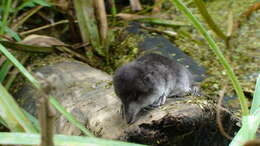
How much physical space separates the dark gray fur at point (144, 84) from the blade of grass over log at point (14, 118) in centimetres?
58

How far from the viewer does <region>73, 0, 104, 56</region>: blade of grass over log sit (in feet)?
13.1

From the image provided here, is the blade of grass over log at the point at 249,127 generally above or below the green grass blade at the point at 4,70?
above

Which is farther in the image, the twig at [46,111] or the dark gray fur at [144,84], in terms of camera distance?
the dark gray fur at [144,84]

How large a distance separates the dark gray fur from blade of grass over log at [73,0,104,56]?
3.94ft

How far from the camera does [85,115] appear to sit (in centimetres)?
259

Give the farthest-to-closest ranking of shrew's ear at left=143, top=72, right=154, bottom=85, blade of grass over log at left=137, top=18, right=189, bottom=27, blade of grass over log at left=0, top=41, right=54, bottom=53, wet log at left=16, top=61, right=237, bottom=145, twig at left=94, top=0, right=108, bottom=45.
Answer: blade of grass over log at left=137, top=18, right=189, bottom=27 < twig at left=94, top=0, right=108, bottom=45 < blade of grass over log at left=0, top=41, right=54, bottom=53 < shrew's ear at left=143, top=72, right=154, bottom=85 < wet log at left=16, top=61, right=237, bottom=145

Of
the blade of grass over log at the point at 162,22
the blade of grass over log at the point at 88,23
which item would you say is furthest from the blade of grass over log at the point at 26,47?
the blade of grass over log at the point at 162,22

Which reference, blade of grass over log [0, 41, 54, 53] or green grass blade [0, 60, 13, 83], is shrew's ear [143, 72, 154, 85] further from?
blade of grass over log [0, 41, 54, 53]

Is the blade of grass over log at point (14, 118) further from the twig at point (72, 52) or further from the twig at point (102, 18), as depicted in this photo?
the twig at point (102, 18)

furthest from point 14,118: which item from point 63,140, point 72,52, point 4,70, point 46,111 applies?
point 72,52

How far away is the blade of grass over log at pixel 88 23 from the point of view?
3.99 meters

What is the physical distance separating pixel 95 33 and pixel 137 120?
1926 millimetres

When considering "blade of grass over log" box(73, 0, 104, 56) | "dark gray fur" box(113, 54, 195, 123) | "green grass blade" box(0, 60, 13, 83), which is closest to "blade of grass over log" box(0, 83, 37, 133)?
"dark gray fur" box(113, 54, 195, 123)

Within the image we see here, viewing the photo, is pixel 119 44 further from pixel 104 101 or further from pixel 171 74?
pixel 104 101
